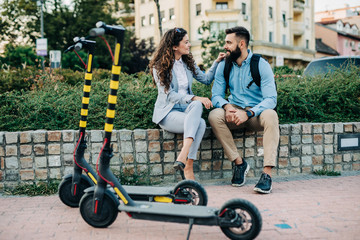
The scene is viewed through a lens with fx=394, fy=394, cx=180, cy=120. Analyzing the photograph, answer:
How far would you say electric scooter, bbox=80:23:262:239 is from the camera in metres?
2.82

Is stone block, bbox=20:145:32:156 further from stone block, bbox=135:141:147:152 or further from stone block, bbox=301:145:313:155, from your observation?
stone block, bbox=301:145:313:155

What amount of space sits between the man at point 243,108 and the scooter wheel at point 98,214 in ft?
5.86

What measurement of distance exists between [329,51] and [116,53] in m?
58.9

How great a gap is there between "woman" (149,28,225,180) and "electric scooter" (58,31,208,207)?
751mm

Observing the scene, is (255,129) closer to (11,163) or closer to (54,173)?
(54,173)

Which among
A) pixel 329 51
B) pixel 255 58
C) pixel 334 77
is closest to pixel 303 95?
pixel 334 77

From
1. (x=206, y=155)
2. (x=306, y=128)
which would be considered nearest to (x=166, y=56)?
(x=206, y=155)

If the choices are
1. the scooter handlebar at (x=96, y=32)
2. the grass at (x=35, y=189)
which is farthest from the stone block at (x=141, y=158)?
the scooter handlebar at (x=96, y=32)

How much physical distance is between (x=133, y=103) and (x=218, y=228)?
2645 millimetres

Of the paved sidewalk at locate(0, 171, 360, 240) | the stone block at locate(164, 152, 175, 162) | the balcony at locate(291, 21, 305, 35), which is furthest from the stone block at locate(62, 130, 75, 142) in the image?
the balcony at locate(291, 21, 305, 35)

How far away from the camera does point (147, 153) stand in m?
4.92

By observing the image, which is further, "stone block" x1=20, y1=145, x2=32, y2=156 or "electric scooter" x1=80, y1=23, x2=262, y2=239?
"stone block" x1=20, y1=145, x2=32, y2=156

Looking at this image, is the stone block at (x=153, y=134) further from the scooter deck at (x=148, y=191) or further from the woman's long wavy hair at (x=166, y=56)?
the scooter deck at (x=148, y=191)

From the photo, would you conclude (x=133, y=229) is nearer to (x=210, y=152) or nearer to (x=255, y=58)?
(x=210, y=152)
